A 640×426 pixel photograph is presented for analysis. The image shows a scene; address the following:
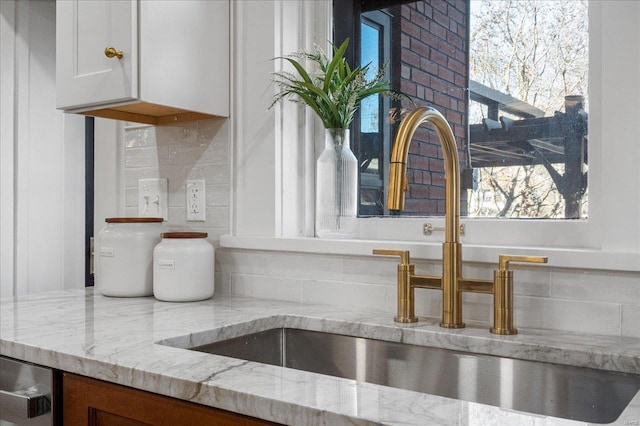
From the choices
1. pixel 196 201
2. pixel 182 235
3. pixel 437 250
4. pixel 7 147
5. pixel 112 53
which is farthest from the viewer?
pixel 7 147

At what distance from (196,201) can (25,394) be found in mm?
833

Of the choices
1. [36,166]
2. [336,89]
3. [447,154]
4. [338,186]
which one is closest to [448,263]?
[447,154]

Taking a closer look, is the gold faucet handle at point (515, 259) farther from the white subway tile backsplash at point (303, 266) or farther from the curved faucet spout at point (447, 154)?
the white subway tile backsplash at point (303, 266)

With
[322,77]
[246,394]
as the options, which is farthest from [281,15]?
[246,394]

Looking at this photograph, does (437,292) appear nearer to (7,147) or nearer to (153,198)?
(153,198)

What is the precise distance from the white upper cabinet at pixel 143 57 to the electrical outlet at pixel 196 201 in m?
0.21

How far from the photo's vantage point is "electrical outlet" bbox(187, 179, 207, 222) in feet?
6.16

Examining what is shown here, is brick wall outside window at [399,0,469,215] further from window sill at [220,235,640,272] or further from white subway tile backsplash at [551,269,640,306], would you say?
white subway tile backsplash at [551,269,640,306]

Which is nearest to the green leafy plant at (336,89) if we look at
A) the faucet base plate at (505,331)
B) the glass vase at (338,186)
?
the glass vase at (338,186)

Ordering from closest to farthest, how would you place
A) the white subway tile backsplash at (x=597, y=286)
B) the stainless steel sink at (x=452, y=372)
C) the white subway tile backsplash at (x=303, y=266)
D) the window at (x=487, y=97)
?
the stainless steel sink at (x=452, y=372) < the white subway tile backsplash at (x=597, y=286) < the window at (x=487, y=97) < the white subway tile backsplash at (x=303, y=266)

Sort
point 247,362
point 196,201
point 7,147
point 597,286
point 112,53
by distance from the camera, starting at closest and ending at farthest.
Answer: point 247,362
point 597,286
point 112,53
point 196,201
point 7,147

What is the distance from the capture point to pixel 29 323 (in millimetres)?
1361

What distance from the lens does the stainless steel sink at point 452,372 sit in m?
1.11

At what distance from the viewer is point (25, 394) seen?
1160mm
